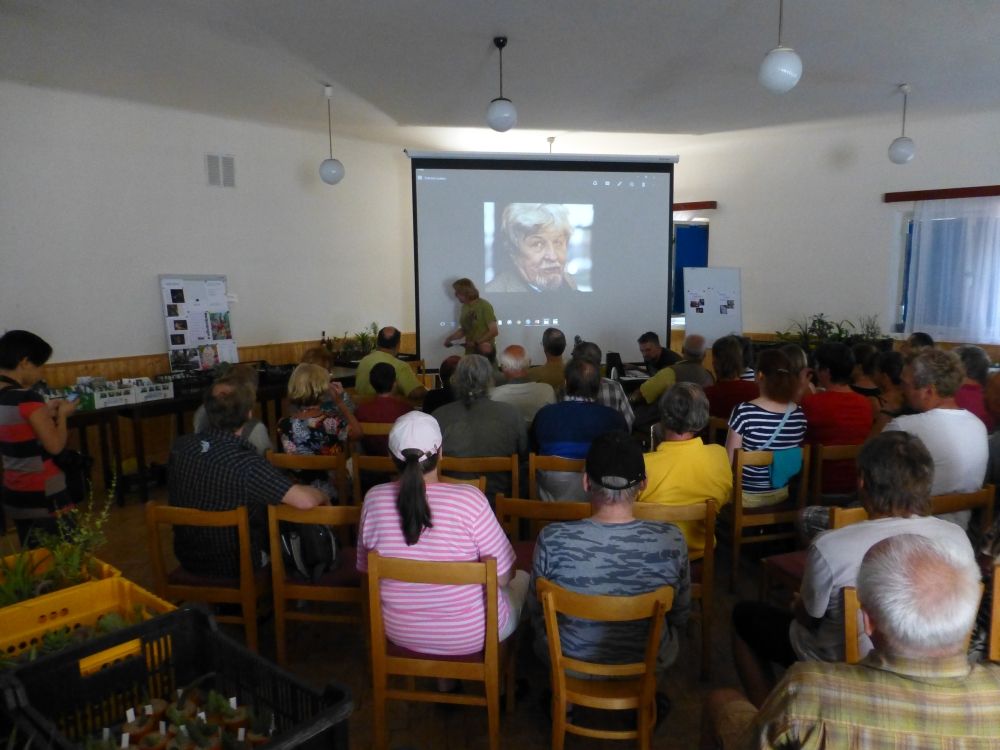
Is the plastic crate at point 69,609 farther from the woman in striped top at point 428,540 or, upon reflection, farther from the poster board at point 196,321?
the poster board at point 196,321

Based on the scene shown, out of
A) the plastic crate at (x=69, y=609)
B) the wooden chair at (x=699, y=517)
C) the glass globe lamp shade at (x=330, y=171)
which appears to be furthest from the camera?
the glass globe lamp shade at (x=330, y=171)

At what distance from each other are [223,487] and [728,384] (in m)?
2.73

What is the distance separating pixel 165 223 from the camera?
5.60 metres

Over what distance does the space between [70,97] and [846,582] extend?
5.89 metres

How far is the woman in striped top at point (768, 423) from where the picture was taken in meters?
2.93

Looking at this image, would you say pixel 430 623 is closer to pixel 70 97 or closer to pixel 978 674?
pixel 978 674

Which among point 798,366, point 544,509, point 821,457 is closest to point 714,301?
point 798,366

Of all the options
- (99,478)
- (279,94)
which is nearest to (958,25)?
(279,94)

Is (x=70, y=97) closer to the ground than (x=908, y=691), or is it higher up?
higher up

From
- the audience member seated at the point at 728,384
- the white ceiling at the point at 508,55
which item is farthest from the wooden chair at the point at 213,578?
the white ceiling at the point at 508,55

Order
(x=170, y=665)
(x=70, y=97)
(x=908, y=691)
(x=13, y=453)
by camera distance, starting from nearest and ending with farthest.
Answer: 1. (x=908, y=691)
2. (x=170, y=665)
3. (x=13, y=453)
4. (x=70, y=97)

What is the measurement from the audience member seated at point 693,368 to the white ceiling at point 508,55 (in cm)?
191

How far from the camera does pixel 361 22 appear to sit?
146 inches

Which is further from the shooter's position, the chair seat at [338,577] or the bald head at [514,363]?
the bald head at [514,363]
